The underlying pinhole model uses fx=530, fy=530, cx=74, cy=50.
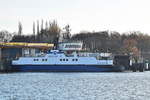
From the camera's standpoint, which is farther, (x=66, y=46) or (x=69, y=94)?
(x=66, y=46)

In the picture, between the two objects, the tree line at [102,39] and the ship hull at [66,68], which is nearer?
the ship hull at [66,68]

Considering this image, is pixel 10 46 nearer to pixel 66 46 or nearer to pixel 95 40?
pixel 66 46

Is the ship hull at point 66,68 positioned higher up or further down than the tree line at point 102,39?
further down

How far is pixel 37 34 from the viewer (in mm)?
173250

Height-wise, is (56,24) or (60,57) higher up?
(56,24)

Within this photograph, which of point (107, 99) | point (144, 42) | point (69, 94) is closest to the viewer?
point (107, 99)

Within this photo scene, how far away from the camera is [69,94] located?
184ft

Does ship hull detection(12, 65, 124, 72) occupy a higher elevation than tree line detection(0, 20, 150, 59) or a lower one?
lower

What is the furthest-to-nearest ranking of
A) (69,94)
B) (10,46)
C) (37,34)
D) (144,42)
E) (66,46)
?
1. (144,42)
2. (37,34)
3. (10,46)
4. (66,46)
5. (69,94)

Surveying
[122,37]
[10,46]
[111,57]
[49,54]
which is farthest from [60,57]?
[122,37]

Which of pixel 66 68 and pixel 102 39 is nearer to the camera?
pixel 66 68

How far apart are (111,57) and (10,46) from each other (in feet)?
87.9

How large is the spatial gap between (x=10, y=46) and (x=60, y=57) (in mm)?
20460

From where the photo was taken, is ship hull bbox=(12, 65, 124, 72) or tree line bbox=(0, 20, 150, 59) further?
tree line bbox=(0, 20, 150, 59)
